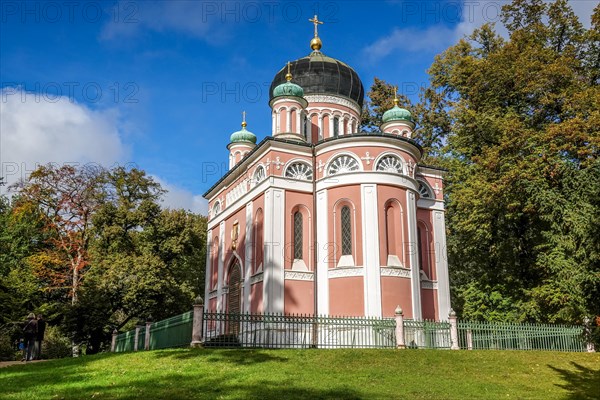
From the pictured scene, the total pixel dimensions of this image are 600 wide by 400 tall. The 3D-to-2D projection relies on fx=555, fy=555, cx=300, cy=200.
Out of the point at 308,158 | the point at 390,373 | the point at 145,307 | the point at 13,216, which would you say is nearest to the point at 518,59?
the point at 308,158

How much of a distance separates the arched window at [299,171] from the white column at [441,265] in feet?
21.2

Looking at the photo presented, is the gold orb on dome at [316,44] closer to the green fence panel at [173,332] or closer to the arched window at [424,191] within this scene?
the arched window at [424,191]

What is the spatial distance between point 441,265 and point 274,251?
25.7ft

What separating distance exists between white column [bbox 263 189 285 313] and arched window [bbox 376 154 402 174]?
4.13 metres

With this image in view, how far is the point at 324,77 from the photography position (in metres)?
29.8

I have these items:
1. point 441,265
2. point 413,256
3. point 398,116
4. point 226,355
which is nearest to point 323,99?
point 398,116

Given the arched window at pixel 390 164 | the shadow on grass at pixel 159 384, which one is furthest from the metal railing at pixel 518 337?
the shadow on grass at pixel 159 384

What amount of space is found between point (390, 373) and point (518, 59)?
1793cm

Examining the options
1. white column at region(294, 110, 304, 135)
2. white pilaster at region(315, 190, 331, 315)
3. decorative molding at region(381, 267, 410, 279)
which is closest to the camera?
decorative molding at region(381, 267, 410, 279)

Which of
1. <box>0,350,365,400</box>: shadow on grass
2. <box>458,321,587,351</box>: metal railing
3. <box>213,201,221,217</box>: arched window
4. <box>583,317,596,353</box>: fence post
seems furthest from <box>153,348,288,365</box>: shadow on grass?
<box>213,201,221,217</box>: arched window

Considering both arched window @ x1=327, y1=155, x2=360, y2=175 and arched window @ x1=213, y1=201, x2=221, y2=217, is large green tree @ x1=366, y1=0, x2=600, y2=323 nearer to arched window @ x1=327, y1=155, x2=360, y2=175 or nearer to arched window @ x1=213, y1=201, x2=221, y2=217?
arched window @ x1=327, y1=155, x2=360, y2=175

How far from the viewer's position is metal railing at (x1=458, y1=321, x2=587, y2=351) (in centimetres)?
1894

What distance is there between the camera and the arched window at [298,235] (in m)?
22.4

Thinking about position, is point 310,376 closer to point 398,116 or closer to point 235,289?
point 235,289
